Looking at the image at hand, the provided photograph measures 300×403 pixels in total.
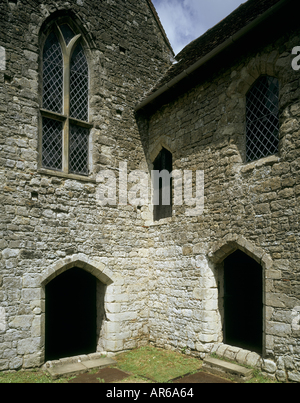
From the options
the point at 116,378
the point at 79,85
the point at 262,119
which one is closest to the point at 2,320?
the point at 116,378

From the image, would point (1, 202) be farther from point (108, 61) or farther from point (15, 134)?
point (108, 61)

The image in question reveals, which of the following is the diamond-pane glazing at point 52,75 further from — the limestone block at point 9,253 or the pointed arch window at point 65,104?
the limestone block at point 9,253

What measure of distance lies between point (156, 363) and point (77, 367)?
143cm

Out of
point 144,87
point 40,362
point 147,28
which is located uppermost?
point 147,28

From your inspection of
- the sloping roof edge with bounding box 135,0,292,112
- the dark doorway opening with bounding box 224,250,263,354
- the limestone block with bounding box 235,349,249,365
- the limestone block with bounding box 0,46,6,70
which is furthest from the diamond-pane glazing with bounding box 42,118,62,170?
the limestone block with bounding box 235,349,249,365

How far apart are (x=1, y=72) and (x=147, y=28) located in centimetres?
423

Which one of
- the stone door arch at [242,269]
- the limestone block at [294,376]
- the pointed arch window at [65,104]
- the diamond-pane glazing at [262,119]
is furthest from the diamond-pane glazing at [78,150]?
the limestone block at [294,376]

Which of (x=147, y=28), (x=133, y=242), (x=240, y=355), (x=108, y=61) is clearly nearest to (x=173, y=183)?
(x=133, y=242)

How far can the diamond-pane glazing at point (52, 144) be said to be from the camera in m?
6.71

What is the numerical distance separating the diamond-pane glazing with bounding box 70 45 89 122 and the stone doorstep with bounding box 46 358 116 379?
485 cm

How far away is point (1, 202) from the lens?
5.85m

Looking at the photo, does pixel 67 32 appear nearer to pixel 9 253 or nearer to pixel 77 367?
pixel 9 253

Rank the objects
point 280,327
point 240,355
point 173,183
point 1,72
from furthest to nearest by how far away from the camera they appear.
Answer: point 173,183 → point 1,72 → point 240,355 → point 280,327

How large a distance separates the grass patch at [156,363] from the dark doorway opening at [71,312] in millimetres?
1854
